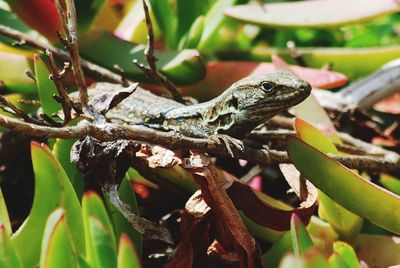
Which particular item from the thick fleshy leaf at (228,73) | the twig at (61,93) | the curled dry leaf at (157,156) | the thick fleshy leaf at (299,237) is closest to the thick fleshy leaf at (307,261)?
the thick fleshy leaf at (299,237)

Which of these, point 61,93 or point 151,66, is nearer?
point 61,93

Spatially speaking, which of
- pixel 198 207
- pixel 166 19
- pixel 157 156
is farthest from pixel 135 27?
pixel 198 207

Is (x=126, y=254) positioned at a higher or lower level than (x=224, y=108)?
higher

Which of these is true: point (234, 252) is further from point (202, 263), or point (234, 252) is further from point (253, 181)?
point (253, 181)

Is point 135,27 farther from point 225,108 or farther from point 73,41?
point 73,41

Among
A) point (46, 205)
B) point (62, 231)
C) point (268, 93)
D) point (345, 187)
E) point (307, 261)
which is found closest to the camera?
point (307, 261)
